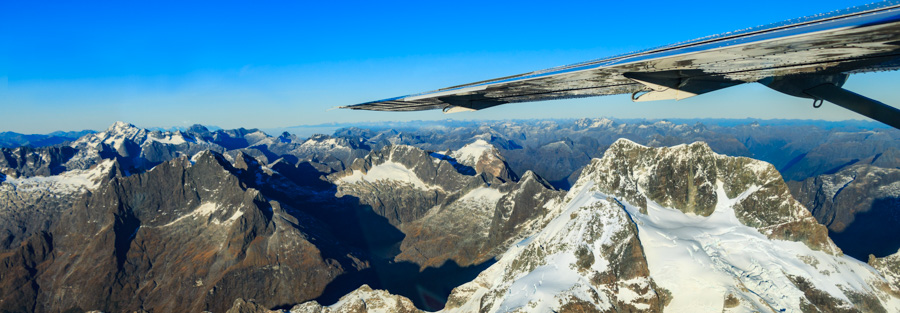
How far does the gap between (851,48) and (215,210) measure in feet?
518

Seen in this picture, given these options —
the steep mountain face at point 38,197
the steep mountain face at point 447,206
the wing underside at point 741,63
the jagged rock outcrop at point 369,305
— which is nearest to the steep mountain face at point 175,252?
the steep mountain face at point 447,206

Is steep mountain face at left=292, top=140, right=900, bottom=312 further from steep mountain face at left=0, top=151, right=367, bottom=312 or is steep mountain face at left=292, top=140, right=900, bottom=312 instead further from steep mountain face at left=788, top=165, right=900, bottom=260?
steep mountain face at left=788, top=165, right=900, bottom=260

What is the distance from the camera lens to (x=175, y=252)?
121 metres

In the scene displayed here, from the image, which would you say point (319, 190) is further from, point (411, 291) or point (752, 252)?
point (752, 252)

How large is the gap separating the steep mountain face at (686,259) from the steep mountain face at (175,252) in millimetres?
51717

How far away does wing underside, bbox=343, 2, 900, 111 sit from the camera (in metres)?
4.39

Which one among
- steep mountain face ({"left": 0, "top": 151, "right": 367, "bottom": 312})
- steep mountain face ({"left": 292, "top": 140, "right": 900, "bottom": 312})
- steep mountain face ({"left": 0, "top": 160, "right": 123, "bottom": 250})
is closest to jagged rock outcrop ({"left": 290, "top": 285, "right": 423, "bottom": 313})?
steep mountain face ({"left": 292, "top": 140, "right": 900, "bottom": 312})

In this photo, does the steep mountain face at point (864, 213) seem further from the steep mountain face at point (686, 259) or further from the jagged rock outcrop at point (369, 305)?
the jagged rock outcrop at point (369, 305)

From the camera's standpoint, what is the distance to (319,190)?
190m

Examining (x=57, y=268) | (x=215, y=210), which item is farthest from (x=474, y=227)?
(x=57, y=268)

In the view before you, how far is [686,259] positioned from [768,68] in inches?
2568

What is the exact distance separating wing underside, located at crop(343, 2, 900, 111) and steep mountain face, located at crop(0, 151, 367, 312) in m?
112

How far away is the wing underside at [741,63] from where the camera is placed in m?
4.39

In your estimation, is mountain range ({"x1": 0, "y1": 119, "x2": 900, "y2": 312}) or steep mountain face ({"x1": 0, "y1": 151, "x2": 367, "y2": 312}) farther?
steep mountain face ({"x1": 0, "y1": 151, "x2": 367, "y2": 312})
